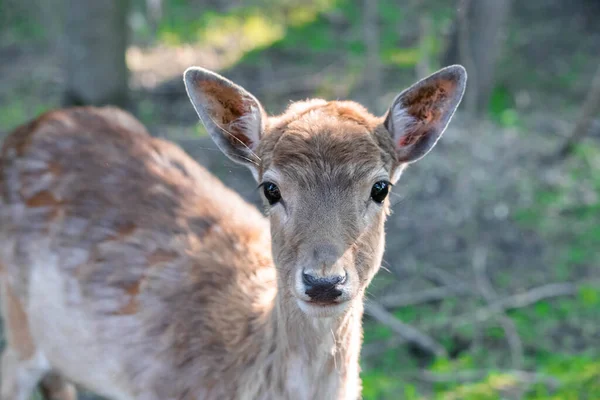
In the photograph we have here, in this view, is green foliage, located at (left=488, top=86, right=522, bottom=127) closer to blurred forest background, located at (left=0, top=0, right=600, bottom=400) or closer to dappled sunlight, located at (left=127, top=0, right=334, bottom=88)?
blurred forest background, located at (left=0, top=0, right=600, bottom=400)

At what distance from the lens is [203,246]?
4.37 m

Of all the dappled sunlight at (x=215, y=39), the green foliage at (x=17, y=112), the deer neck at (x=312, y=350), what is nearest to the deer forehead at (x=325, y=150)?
the deer neck at (x=312, y=350)

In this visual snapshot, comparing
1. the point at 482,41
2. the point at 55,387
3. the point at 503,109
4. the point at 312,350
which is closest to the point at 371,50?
the point at 482,41

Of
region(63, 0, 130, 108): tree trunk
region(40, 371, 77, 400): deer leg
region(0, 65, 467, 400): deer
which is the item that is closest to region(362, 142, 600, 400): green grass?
region(0, 65, 467, 400): deer

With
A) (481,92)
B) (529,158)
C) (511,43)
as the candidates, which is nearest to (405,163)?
(529,158)

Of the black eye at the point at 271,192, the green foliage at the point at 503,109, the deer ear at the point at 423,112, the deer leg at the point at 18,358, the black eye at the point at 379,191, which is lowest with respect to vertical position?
the deer leg at the point at 18,358

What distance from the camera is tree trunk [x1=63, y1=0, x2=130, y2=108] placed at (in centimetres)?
737

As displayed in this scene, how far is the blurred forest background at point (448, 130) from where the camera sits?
585 cm

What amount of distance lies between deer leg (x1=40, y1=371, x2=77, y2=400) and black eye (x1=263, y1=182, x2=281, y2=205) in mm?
2617

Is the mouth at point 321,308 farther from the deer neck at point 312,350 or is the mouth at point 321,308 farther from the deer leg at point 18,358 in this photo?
the deer leg at point 18,358

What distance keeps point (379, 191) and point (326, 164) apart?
30 cm

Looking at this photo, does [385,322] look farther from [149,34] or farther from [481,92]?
[149,34]

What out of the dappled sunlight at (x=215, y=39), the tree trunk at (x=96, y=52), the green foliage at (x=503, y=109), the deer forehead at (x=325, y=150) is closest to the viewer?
the deer forehead at (x=325, y=150)

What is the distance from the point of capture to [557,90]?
988cm
